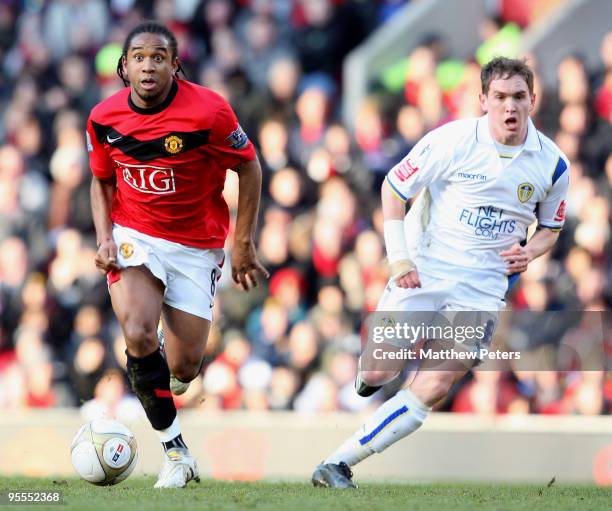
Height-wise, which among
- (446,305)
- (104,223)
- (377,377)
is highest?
(104,223)

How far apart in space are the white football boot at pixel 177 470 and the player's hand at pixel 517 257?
6.63 feet

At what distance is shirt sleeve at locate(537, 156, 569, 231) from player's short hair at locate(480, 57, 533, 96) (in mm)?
450

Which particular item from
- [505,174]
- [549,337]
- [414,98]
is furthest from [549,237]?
[414,98]

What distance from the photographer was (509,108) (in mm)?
7520

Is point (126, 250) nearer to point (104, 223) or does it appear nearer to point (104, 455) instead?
point (104, 223)

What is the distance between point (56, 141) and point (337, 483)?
7259 millimetres

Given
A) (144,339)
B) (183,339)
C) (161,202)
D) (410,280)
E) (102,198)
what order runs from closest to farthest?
1. (410,280)
2. (144,339)
3. (161,202)
4. (102,198)
5. (183,339)

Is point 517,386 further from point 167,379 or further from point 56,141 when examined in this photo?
point 56,141

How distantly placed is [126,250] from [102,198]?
40 centimetres

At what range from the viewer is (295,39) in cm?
1445

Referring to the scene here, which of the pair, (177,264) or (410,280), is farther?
(177,264)

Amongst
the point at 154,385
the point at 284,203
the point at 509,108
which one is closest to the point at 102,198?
the point at 154,385

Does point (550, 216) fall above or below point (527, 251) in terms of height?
above

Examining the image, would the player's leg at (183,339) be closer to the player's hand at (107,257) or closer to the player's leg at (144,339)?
the player's leg at (144,339)
